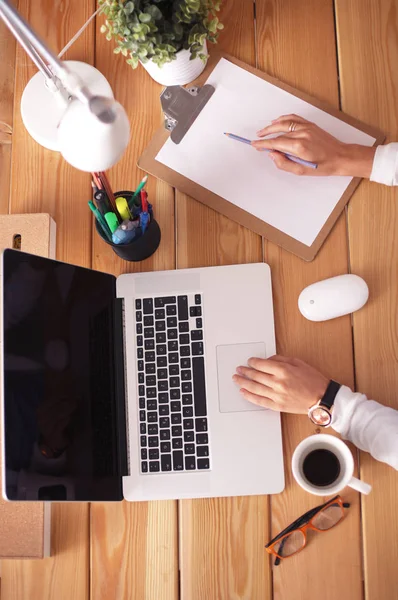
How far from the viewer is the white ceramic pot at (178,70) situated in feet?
3.15

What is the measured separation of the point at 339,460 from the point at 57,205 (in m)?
0.67

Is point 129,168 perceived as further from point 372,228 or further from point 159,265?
point 372,228

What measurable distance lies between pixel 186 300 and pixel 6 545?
19.8 inches

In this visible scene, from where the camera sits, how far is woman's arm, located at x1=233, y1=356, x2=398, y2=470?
87cm

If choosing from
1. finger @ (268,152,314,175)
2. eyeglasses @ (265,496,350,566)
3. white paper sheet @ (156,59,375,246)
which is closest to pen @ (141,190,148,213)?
white paper sheet @ (156,59,375,246)

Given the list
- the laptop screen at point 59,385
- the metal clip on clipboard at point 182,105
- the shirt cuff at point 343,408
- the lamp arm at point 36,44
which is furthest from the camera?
the metal clip on clipboard at point 182,105

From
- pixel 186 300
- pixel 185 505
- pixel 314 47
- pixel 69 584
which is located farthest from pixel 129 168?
pixel 69 584

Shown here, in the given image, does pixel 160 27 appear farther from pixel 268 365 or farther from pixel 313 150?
pixel 268 365

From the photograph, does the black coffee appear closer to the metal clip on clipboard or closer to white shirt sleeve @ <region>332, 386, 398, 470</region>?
white shirt sleeve @ <region>332, 386, 398, 470</region>

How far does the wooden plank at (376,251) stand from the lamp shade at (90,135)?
1.59ft

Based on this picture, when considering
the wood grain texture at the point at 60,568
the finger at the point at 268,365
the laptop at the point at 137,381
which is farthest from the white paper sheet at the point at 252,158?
the wood grain texture at the point at 60,568

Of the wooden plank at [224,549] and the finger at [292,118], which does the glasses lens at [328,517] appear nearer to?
the wooden plank at [224,549]

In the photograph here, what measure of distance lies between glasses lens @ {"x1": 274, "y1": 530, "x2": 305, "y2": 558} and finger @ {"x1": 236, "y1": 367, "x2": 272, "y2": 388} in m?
0.25

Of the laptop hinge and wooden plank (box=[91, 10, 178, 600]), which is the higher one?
the laptop hinge
